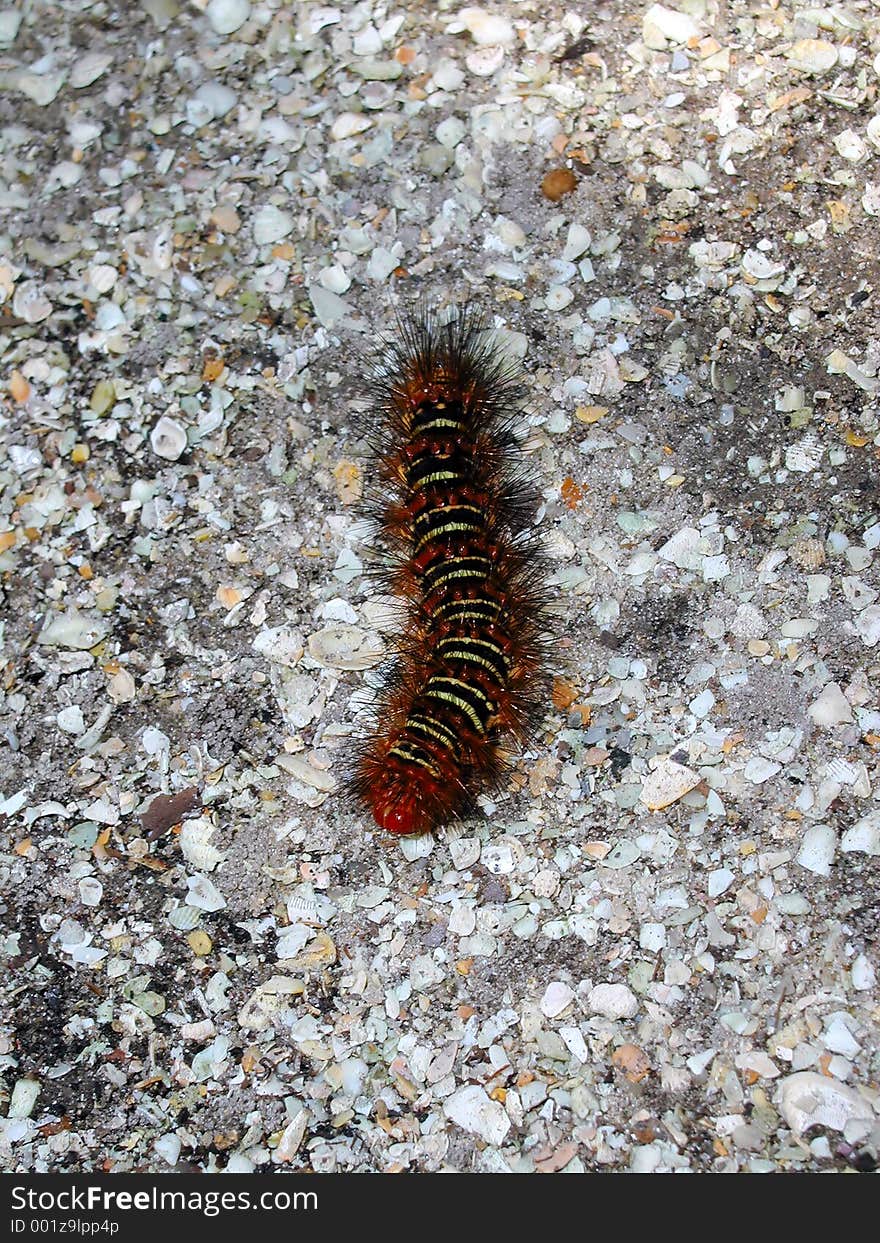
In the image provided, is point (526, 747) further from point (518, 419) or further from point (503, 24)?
point (503, 24)

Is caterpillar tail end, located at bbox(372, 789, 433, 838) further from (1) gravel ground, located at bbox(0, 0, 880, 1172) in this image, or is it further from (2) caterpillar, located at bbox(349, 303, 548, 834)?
(1) gravel ground, located at bbox(0, 0, 880, 1172)

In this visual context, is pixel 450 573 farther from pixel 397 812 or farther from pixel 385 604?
pixel 397 812

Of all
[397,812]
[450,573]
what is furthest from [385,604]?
[397,812]

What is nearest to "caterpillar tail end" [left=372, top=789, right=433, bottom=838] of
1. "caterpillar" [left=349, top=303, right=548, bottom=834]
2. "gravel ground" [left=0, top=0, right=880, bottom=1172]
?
"caterpillar" [left=349, top=303, right=548, bottom=834]

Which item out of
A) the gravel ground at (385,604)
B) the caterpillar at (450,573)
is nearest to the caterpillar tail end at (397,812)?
the caterpillar at (450,573)

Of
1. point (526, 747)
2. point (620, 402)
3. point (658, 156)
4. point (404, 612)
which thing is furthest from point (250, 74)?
point (526, 747)

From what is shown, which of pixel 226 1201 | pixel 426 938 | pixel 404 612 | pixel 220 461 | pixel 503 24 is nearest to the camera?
pixel 226 1201
